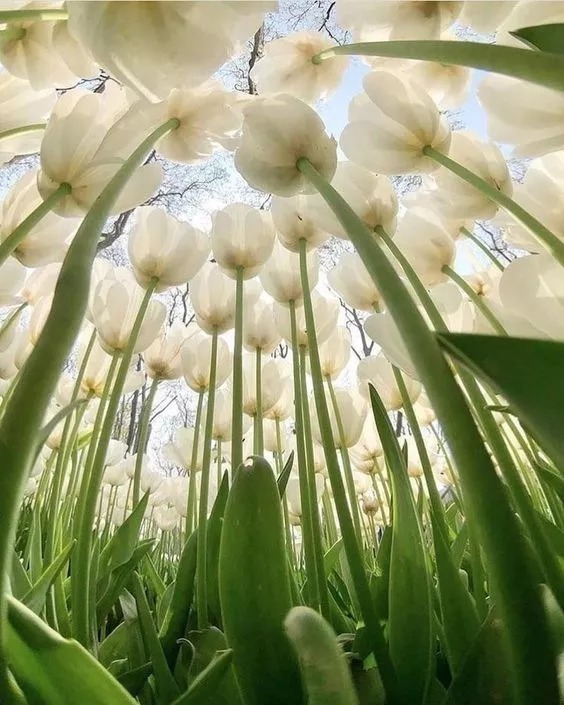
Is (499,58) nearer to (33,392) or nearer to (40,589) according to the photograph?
(33,392)

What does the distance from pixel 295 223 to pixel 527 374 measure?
0.43 m

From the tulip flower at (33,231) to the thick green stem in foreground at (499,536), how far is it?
457 millimetres

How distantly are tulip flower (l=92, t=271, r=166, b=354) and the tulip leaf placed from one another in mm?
477

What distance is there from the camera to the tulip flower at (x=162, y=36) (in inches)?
11.1

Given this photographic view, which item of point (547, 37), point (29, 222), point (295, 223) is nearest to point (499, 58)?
point (547, 37)

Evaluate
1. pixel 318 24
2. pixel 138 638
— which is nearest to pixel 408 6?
pixel 138 638

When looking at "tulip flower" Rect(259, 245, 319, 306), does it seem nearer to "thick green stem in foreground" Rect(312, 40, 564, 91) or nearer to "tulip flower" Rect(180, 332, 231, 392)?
"tulip flower" Rect(180, 332, 231, 392)

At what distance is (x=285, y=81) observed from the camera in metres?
0.57

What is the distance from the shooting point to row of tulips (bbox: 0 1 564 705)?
0.59 feet

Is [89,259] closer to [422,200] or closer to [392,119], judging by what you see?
[392,119]

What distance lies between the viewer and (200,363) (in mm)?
789

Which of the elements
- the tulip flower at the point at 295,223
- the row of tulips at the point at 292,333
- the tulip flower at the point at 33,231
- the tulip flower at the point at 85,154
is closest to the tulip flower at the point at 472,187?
the row of tulips at the point at 292,333

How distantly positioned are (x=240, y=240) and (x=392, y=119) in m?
0.17

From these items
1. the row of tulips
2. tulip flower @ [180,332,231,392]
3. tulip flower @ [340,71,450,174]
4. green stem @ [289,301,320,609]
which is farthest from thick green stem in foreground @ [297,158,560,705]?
tulip flower @ [180,332,231,392]
